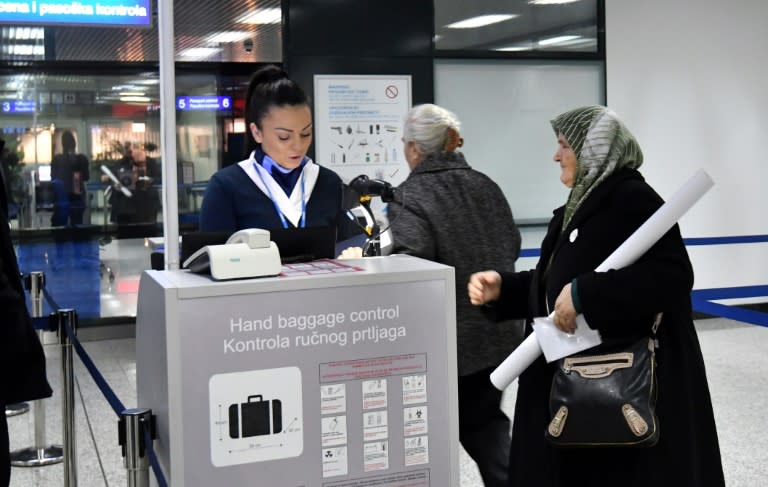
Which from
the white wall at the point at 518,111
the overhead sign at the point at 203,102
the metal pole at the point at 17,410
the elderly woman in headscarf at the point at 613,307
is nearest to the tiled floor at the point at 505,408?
the metal pole at the point at 17,410

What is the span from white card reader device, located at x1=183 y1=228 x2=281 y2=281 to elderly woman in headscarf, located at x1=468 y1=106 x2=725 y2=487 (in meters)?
1.02

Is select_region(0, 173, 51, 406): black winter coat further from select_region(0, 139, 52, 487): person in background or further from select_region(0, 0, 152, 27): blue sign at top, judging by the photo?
select_region(0, 0, 152, 27): blue sign at top

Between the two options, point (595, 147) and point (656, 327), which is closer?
point (656, 327)

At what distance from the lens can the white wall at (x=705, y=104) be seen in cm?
975

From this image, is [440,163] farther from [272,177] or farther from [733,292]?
[733,292]

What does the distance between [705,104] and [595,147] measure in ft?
25.5

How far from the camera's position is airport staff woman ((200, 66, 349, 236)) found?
122 inches

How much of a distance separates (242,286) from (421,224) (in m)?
1.79

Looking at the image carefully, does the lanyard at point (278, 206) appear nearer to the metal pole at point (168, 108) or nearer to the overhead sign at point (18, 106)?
the metal pole at point (168, 108)

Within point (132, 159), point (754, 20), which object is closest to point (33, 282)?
point (132, 159)

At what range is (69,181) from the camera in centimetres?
913

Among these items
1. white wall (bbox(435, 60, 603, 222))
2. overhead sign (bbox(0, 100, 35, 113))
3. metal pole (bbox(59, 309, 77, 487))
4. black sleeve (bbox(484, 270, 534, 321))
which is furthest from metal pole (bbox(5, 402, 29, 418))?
white wall (bbox(435, 60, 603, 222))

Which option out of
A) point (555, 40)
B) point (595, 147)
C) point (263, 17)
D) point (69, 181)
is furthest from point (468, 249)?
point (555, 40)

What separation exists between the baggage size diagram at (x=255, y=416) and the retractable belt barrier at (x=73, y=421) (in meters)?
0.17
